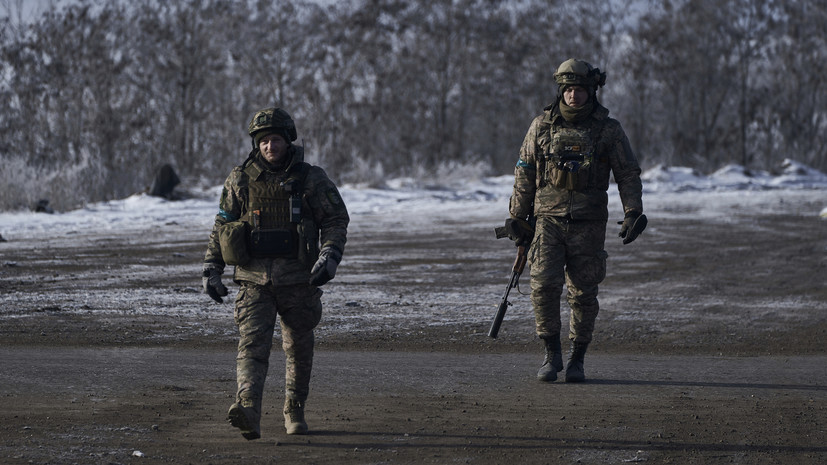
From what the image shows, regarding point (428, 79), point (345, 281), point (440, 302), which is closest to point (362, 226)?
point (345, 281)

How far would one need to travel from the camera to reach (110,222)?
802 inches

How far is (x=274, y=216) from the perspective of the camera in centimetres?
512

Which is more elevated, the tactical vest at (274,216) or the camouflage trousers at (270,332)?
the tactical vest at (274,216)

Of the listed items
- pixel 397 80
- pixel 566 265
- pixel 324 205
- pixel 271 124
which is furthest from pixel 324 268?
pixel 397 80

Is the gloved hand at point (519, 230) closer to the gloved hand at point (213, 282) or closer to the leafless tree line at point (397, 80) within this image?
the gloved hand at point (213, 282)

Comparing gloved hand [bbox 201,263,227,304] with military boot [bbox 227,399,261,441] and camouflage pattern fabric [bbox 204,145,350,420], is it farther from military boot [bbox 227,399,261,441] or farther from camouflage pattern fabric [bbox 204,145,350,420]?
military boot [bbox 227,399,261,441]

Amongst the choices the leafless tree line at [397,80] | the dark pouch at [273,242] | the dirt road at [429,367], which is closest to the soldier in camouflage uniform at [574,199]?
the dirt road at [429,367]

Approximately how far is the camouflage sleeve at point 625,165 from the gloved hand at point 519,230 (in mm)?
638

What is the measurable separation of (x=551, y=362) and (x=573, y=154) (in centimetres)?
132

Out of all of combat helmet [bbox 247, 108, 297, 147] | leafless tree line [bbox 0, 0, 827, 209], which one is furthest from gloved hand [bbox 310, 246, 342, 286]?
leafless tree line [bbox 0, 0, 827, 209]

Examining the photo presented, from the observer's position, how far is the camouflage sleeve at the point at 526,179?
6.96m

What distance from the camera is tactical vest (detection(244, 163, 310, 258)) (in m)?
5.07

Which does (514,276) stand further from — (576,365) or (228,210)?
(228,210)

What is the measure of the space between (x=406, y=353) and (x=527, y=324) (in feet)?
5.79
